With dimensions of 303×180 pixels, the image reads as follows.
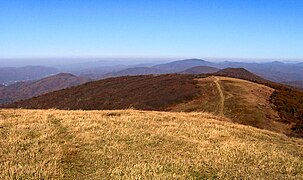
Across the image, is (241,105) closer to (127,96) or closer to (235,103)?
(235,103)

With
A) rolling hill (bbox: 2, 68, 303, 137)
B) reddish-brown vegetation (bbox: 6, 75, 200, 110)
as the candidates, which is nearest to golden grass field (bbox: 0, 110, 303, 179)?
rolling hill (bbox: 2, 68, 303, 137)

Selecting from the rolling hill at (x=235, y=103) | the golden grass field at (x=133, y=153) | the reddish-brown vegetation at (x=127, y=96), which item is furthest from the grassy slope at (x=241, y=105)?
the golden grass field at (x=133, y=153)

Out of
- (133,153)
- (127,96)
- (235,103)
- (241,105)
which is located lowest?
(127,96)

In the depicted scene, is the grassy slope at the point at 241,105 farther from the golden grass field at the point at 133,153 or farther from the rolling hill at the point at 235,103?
the golden grass field at the point at 133,153

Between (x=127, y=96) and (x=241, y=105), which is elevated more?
(x=241, y=105)

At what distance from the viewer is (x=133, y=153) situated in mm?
14875

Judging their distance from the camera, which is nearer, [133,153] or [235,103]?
[133,153]

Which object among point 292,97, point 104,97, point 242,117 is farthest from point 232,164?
point 104,97

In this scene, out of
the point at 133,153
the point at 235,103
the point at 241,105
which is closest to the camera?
the point at 133,153

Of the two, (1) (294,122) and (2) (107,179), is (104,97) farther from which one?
(2) (107,179)

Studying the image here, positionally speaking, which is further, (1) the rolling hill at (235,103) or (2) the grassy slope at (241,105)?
(1) the rolling hill at (235,103)

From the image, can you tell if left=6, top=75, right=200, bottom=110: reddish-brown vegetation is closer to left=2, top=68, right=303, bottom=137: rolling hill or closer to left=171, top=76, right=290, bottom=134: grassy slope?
left=2, top=68, right=303, bottom=137: rolling hill

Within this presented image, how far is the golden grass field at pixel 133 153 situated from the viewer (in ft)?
40.5

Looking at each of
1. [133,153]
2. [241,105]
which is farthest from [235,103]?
[133,153]
